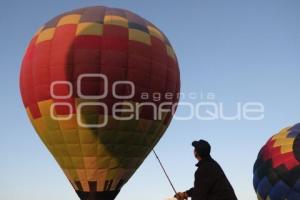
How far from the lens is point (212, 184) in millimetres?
3994

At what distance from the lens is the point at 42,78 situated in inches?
535

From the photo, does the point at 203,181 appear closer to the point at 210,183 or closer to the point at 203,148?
the point at 210,183

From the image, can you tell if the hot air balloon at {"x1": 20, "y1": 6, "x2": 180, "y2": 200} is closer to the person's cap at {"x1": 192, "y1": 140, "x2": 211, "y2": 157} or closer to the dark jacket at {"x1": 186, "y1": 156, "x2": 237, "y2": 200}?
the person's cap at {"x1": 192, "y1": 140, "x2": 211, "y2": 157}

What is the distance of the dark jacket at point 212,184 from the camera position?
3969 millimetres

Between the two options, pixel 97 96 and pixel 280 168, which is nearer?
pixel 97 96

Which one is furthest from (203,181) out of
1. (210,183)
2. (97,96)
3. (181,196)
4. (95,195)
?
(95,195)

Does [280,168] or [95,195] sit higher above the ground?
[95,195]

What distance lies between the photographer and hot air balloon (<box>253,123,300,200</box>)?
1560cm

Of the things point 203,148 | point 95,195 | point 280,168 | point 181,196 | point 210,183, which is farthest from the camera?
point 280,168

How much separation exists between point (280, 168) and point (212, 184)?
13068 mm

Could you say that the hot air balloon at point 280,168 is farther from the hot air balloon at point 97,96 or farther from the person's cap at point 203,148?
the person's cap at point 203,148

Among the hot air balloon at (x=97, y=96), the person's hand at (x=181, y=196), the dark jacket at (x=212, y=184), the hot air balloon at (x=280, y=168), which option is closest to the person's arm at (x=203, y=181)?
the dark jacket at (x=212, y=184)

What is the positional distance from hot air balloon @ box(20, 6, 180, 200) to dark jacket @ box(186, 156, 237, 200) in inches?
363

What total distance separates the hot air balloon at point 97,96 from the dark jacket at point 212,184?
9.23 metres
